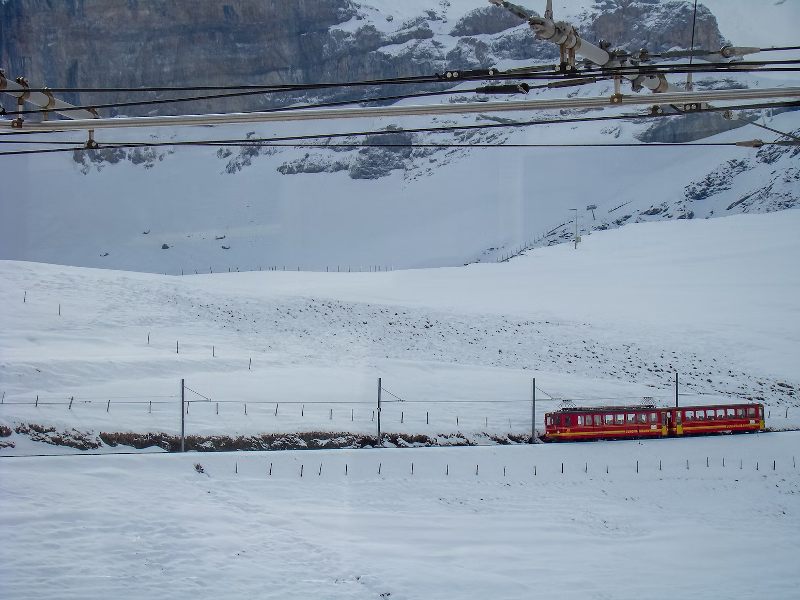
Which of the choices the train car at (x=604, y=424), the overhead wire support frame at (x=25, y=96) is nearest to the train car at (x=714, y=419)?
the train car at (x=604, y=424)

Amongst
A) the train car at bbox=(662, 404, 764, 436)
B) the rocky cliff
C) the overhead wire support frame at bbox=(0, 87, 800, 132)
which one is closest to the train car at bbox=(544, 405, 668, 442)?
the train car at bbox=(662, 404, 764, 436)

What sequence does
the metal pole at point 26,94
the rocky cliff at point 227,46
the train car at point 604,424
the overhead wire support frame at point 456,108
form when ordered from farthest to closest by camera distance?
the rocky cliff at point 227,46
the train car at point 604,424
the metal pole at point 26,94
the overhead wire support frame at point 456,108

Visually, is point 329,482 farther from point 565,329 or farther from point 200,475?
point 565,329

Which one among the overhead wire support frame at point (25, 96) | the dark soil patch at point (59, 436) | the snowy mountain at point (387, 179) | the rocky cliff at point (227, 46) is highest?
the rocky cliff at point (227, 46)

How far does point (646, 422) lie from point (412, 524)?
1290 centimetres

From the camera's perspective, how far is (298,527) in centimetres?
2748

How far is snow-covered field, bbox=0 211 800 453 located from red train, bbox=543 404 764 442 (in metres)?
2.32

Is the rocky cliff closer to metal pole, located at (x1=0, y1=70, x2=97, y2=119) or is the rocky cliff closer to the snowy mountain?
the snowy mountain

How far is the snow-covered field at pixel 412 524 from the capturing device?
933 inches

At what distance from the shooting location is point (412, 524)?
94.0 ft

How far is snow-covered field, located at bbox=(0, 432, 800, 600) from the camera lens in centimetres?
2369

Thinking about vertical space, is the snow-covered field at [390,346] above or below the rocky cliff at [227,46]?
below

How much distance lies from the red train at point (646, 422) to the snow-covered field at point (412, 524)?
0.84 metres

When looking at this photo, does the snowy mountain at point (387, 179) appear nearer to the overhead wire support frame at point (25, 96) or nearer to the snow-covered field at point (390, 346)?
the snow-covered field at point (390, 346)
